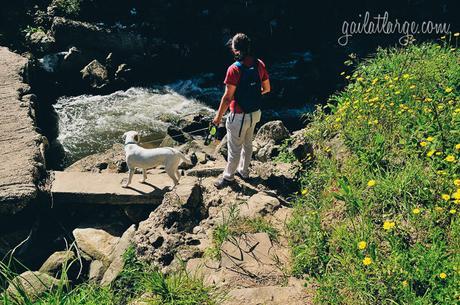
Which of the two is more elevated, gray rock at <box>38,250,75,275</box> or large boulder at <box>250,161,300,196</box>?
large boulder at <box>250,161,300,196</box>

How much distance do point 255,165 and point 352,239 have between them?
8.20 feet

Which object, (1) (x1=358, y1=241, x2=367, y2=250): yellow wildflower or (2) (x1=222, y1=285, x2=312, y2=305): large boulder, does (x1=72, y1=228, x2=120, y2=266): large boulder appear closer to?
(2) (x1=222, y1=285, x2=312, y2=305): large boulder

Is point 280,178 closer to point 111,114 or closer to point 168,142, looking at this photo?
point 168,142

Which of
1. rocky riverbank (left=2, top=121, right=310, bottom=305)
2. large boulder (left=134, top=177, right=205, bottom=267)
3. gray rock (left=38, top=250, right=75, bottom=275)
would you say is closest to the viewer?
rocky riverbank (left=2, top=121, right=310, bottom=305)

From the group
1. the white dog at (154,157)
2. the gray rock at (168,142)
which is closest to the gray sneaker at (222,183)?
the white dog at (154,157)

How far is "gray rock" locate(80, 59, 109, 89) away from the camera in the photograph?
1160 cm

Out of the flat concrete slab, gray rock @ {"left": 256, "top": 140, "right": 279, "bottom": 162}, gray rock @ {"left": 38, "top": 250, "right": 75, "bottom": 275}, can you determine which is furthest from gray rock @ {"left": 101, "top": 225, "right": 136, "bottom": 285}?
gray rock @ {"left": 256, "top": 140, "right": 279, "bottom": 162}

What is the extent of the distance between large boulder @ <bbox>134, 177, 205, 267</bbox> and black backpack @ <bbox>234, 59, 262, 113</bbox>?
1061mm

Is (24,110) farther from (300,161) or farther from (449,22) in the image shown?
(449,22)

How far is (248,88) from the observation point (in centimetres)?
487

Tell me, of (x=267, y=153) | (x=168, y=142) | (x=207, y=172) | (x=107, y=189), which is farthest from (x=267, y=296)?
(x=168, y=142)

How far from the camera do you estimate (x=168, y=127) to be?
376 inches

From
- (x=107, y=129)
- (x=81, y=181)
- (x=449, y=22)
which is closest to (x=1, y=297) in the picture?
(x=81, y=181)

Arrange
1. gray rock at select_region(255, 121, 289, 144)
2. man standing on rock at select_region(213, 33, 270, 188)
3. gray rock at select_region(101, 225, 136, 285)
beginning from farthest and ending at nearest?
1. gray rock at select_region(255, 121, 289, 144)
2. man standing on rock at select_region(213, 33, 270, 188)
3. gray rock at select_region(101, 225, 136, 285)
